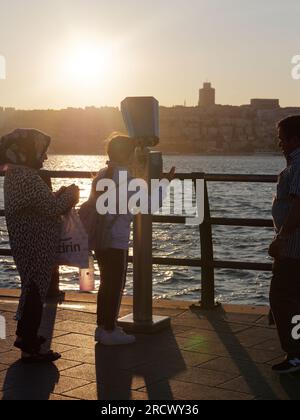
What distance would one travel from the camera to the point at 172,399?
5488 millimetres

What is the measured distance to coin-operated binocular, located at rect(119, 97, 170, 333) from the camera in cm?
725

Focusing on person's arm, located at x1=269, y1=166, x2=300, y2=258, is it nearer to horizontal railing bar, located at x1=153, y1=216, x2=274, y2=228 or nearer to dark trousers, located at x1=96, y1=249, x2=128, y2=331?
dark trousers, located at x1=96, y1=249, x2=128, y2=331

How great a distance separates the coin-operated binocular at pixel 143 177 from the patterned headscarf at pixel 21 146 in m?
1.17

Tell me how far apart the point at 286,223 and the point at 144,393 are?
134 cm

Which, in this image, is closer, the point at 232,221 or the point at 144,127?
the point at 144,127

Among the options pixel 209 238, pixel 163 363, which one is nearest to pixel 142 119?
pixel 209 238

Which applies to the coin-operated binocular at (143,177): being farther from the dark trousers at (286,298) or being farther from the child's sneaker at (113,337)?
the dark trousers at (286,298)

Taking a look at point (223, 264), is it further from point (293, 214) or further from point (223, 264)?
point (293, 214)

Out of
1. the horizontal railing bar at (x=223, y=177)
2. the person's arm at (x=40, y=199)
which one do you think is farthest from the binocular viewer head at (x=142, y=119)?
the person's arm at (x=40, y=199)

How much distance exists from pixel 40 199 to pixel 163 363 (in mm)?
1359

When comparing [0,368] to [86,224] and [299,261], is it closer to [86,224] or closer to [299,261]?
[86,224]

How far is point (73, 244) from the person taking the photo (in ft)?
21.5
